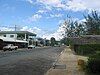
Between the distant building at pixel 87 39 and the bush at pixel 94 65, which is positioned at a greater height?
the distant building at pixel 87 39

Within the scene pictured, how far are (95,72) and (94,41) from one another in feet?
97.8

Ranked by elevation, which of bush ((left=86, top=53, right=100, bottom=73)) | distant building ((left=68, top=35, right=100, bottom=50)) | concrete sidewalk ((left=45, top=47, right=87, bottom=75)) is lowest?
concrete sidewalk ((left=45, top=47, right=87, bottom=75))

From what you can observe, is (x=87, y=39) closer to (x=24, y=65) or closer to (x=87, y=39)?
(x=87, y=39)

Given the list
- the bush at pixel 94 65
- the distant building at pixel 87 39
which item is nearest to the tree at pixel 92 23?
the distant building at pixel 87 39

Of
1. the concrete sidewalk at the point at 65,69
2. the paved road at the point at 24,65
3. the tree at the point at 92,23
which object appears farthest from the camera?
the tree at the point at 92,23

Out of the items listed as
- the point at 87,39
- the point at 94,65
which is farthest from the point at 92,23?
the point at 94,65

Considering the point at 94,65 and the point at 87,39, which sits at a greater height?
the point at 87,39

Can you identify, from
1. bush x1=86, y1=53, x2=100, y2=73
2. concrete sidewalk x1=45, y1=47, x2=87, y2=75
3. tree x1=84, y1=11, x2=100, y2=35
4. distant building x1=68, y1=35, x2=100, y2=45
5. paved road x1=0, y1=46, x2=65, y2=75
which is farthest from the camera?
tree x1=84, y1=11, x2=100, y2=35

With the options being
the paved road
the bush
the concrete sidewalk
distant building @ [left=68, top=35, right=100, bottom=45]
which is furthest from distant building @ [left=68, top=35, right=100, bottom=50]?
the bush

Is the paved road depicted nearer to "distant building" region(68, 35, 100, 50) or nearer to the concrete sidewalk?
the concrete sidewalk

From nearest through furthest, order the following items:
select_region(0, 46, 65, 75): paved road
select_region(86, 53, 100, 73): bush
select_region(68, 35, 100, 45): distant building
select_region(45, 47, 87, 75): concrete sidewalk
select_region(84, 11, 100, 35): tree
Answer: select_region(86, 53, 100, 73): bush → select_region(45, 47, 87, 75): concrete sidewalk → select_region(0, 46, 65, 75): paved road → select_region(68, 35, 100, 45): distant building → select_region(84, 11, 100, 35): tree

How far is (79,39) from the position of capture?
44094 mm

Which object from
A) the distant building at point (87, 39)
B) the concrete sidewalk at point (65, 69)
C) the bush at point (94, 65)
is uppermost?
the distant building at point (87, 39)

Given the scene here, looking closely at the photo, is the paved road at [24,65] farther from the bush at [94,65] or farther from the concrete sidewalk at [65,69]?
→ the bush at [94,65]
